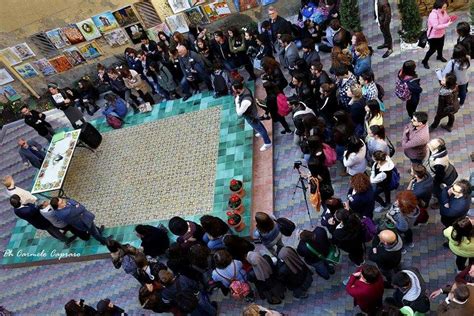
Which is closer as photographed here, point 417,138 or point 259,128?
point 417,138

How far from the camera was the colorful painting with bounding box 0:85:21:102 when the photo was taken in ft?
49.7

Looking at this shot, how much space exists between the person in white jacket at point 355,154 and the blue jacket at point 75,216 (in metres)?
5.50

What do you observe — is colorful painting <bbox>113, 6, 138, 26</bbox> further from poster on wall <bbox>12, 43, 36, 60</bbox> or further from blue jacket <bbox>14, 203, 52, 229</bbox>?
blue jacket <bbox>14, 203, 52, 229</bbox>

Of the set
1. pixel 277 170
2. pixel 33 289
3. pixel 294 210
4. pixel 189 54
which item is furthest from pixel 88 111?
pixel 294 210

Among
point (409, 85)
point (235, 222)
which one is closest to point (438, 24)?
point (409, 85)

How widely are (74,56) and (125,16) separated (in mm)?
2417

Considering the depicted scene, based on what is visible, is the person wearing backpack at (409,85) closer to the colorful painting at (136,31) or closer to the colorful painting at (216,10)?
the colorful painting at (216,10)

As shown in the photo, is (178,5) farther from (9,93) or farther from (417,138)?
(417,138)

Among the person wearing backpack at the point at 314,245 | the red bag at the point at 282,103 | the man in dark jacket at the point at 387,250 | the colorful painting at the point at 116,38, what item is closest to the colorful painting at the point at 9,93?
the colorful painting at the point at 116,38

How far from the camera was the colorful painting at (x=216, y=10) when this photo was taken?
13.2m

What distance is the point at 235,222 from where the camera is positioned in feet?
28.3

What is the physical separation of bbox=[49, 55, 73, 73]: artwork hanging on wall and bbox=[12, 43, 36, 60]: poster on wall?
25.6 inches

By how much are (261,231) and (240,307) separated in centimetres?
175

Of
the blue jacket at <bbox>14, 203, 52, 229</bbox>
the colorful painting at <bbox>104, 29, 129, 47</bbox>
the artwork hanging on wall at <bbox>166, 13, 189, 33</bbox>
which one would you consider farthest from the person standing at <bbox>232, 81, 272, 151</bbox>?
the colorful painting at <bbox>104, 29, 129, 47</bbox>
